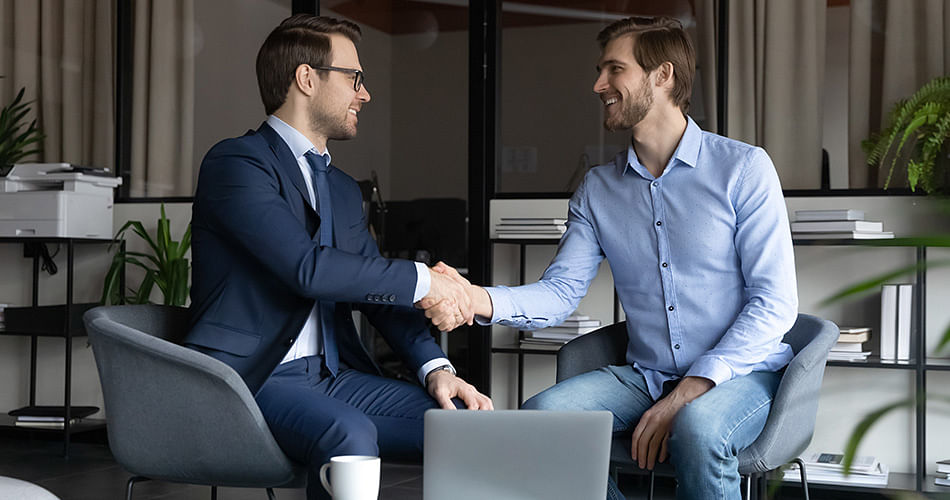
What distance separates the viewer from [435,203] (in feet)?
14.4

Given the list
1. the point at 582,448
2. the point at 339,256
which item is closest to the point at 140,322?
the point at 339,256

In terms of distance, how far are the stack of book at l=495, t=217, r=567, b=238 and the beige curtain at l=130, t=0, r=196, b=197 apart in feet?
6.14

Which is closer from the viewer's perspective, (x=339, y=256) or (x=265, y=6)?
(x=339, y=256)

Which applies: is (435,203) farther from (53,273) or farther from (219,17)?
(53,273)

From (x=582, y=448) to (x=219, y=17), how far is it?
13.1ft

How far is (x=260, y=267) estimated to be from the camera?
2.09 meters

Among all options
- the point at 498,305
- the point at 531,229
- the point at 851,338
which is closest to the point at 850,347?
the point at 851,338

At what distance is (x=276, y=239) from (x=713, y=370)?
988 mm

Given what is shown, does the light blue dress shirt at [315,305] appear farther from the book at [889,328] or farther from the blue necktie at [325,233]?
the book at [889,328]

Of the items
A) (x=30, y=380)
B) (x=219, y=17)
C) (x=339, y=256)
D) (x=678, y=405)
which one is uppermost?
(x=219, y=17)

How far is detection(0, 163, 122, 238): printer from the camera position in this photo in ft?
14.2

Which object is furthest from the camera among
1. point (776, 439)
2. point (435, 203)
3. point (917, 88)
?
point (435, 203)

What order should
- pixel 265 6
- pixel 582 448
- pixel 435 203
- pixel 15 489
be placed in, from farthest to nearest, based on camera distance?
pixel 265 6 < pixel 435 203 < pixel 15 489 < pixel 582 448

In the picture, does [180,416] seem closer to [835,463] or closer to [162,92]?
[835,463]
